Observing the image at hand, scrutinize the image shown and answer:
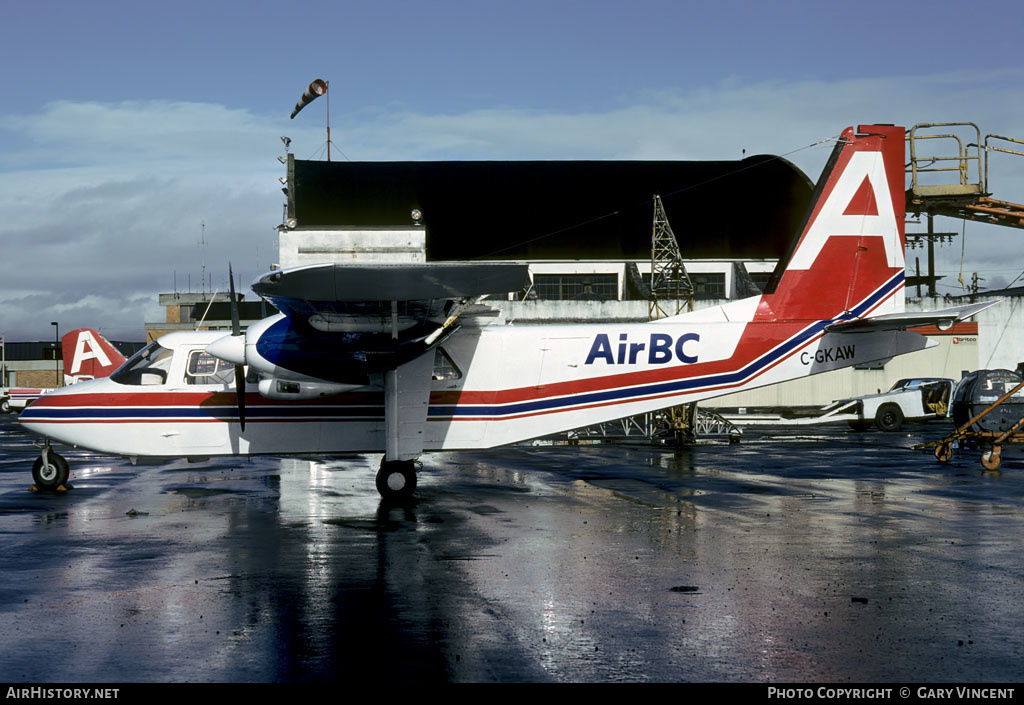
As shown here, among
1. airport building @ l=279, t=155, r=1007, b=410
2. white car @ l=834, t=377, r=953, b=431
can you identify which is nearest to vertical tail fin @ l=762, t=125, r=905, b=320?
white car @ l=834, t=377, r=953, b=431

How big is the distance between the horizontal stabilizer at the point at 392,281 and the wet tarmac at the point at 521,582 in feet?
11.7

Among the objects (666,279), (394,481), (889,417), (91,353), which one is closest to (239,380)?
(394,481)

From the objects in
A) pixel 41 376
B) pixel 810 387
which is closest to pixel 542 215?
pixel 810 387

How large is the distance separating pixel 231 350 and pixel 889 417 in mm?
29775

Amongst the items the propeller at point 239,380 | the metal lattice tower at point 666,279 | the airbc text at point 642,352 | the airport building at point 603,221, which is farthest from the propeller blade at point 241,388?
the airport building at point 603,221

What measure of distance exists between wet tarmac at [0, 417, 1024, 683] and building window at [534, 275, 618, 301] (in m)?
36.2

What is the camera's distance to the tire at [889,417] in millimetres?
36812

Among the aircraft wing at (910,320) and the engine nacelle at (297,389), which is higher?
the aircraft wing at (910,320)

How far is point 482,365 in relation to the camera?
17125 mm

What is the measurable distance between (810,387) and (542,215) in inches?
780

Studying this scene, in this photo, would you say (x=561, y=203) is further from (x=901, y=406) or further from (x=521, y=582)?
(x=521, y=582)

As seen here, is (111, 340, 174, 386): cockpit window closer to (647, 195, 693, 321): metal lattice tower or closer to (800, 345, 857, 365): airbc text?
(800, 345, 857, 365): airbc text

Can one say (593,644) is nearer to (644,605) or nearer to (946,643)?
(644,605)

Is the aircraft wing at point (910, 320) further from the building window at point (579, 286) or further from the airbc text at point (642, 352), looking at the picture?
the building window at point (579, 286)
